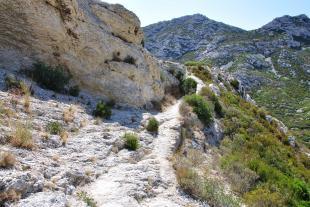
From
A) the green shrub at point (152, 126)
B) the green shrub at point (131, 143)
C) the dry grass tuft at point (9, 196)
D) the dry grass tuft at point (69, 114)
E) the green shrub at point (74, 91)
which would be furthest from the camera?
the green shrub at point (74, 91)

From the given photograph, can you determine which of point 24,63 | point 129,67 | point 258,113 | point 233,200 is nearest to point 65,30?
point 24,63

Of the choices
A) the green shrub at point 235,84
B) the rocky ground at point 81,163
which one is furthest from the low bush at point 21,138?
the green shrub at point 235,84

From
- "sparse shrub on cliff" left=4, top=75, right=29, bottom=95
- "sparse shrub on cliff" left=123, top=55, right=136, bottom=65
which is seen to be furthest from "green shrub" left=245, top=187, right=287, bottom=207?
"sparse shrub on cliff" left=123, top=55, right=136, bottom=65

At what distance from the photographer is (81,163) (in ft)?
40.8

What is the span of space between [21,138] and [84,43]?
11.2 meters

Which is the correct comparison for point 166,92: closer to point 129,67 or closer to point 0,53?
point 129,67

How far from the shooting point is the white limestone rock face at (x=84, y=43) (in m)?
18.6

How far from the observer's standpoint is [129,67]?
24.4m

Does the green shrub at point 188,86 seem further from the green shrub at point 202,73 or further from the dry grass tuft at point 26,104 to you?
the dry grass tuft at point 26,104

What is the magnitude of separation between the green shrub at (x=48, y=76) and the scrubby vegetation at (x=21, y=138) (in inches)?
259

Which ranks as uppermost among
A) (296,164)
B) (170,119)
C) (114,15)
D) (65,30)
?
(114,15)

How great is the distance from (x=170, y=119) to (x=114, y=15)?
26.8ft

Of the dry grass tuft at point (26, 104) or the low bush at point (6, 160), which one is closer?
the low bush at point (6, 160)

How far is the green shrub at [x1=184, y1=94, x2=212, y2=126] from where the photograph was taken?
2460cm
